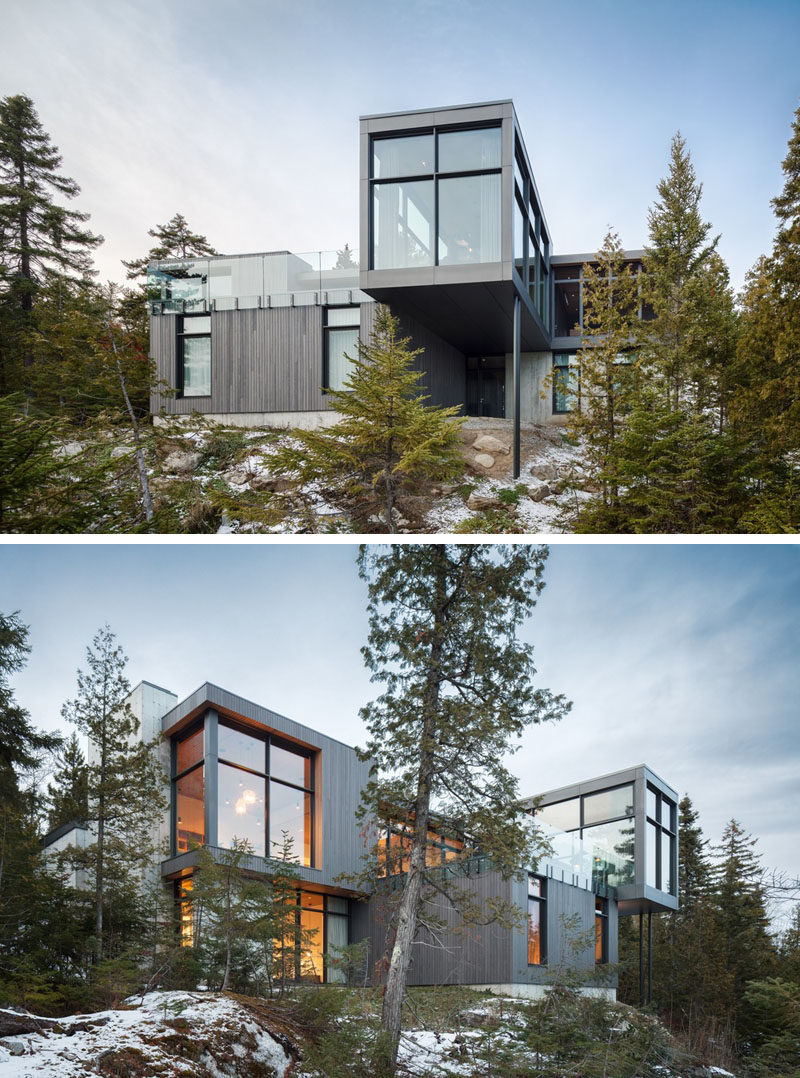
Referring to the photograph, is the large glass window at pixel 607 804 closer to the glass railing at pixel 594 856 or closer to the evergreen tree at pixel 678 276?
the glass railing at pixel 594 856

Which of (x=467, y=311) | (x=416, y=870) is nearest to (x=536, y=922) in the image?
(x=416, y=870)

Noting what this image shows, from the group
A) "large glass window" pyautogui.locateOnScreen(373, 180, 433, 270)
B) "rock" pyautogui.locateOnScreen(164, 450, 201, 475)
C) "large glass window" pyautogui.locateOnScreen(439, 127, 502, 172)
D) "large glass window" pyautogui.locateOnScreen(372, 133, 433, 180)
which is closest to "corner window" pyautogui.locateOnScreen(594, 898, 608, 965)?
"rock" pyautogui.locateOnScreen(164, 450, 201, 475)

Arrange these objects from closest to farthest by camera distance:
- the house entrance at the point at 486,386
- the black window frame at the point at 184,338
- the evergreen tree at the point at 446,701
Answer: the evergreen tree at the point at 446,701, the black window frame at the point at 184,338, the house entrance at the point at 486,386

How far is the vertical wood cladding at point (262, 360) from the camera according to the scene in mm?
16453

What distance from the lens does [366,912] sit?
12.6m

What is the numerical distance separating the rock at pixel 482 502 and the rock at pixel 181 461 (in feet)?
17.9

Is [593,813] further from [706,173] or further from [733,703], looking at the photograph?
[706,173]

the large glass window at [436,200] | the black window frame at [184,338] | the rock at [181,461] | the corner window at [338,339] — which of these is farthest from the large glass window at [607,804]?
the black window frame at [184,338]

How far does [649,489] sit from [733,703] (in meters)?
3.35

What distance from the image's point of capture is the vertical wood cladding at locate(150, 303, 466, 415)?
54.0ft

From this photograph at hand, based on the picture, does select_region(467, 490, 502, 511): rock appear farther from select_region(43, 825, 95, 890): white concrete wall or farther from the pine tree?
the pine tree

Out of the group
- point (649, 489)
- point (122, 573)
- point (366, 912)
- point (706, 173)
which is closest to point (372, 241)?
point (649, 489)

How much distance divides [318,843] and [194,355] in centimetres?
Answer: 1117

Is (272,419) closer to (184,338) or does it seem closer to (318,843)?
(184,338)
